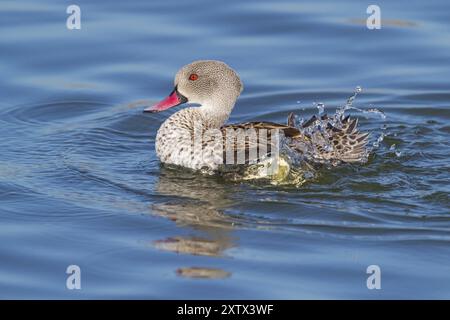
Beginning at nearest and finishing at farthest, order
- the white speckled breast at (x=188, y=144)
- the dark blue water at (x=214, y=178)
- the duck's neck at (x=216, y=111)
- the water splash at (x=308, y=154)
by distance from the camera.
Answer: the dark blue water at (x=214, y=178) → the water splash at (x=308, y=154) → the white speckled breast at (x=188, y=144) → the duck's neck at (x=216, y=111)

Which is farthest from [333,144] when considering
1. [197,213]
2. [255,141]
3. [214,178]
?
[197,213]

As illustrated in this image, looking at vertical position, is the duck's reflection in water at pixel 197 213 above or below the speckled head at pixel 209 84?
below

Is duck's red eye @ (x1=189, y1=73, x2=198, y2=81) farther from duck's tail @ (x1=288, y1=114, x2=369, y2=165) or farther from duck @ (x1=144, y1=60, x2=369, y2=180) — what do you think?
duck's tail @ (x1=288, y1=114, x2=369, y2=165)

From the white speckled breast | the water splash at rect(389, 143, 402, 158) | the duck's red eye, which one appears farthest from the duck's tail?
the duck's red eye

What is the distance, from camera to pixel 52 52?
13.2 m

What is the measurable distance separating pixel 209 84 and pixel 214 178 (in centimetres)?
103

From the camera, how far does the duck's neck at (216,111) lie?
10.4m

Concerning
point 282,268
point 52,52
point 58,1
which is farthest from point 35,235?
point 58,1

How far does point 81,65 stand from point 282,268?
590cm

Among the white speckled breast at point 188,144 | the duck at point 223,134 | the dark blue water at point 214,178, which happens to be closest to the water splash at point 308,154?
the duck at point 223,134

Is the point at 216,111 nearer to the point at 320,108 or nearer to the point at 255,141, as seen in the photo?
the point at 255,141

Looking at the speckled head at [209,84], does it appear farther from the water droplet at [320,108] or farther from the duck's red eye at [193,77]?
the water droplet at [320,108]

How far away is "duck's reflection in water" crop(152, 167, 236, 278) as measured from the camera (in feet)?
26.5

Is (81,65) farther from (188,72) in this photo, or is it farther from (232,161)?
(232,161)
